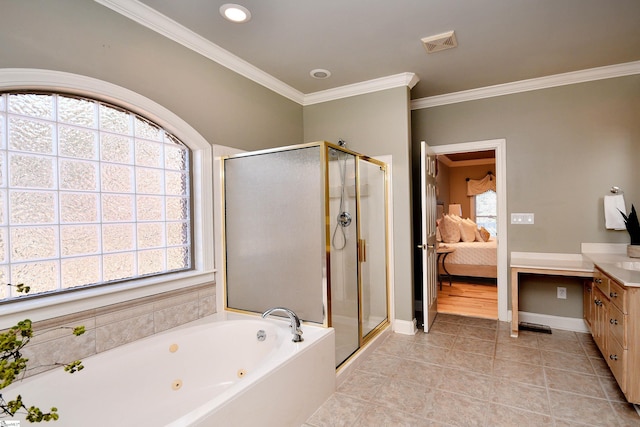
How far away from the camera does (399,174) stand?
3.33m

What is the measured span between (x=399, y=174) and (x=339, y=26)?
1504 millimetres

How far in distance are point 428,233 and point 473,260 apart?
226 cm

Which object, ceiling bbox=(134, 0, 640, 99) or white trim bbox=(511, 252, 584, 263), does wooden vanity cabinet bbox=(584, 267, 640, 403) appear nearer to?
white trim bbox=(511, 252, 584, 263)

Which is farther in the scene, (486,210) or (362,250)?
(486,210)

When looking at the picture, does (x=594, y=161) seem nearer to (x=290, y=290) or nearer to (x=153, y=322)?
(x=290, y=290)

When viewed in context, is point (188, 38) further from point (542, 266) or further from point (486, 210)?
point (486, 210)

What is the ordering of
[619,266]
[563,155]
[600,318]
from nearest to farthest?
[619,266]
[600,318]
[563,155]

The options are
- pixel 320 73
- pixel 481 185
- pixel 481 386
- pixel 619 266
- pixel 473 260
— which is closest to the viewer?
pixel 481 386

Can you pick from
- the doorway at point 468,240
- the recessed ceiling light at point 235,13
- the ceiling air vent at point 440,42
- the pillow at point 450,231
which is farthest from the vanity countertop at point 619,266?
the recessed ceiling light at point 235,13

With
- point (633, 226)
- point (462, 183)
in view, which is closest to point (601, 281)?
point (633, 226)

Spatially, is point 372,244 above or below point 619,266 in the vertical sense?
above

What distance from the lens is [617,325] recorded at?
214 centimetres

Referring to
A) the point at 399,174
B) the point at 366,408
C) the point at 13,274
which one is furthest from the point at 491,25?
the point at 13,274

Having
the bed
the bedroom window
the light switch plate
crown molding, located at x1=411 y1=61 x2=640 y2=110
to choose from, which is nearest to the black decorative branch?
the light switch plate
